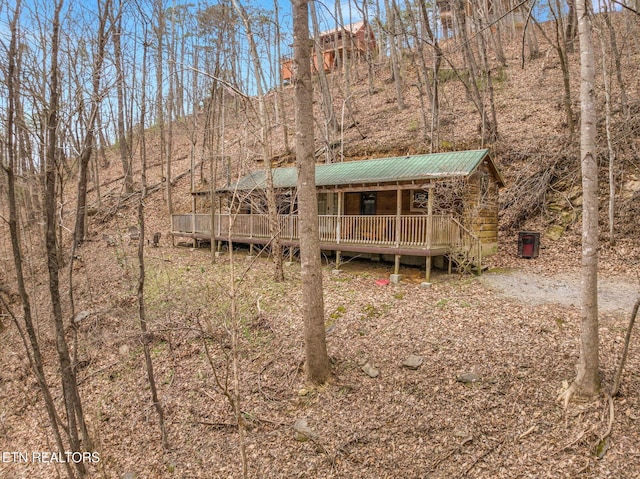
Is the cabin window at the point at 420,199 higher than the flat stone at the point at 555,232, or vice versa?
the cabin window at the point at 420,199

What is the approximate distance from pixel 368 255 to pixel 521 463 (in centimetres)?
930

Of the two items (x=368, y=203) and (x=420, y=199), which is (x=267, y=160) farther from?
(x=368, y=203)

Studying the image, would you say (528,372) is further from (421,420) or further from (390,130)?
(390,130)

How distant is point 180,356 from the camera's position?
27.0 feet

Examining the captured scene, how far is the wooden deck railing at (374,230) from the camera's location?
35.8 feet

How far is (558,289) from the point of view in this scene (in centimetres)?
928

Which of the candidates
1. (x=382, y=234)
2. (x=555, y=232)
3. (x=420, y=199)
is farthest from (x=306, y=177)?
(x=555, y=232)

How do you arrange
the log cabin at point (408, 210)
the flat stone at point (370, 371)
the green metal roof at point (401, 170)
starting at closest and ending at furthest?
1. the flat stone at point (370, 371)
2. the log cabin at point (408, 210)
3. the green metal roof at point (401, 170)

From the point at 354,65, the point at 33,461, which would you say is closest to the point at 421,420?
the point at 33,461

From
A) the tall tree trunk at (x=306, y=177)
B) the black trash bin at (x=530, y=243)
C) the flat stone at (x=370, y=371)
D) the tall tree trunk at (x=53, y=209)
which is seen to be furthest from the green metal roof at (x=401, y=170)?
the flat stone at (x=370, y=371)

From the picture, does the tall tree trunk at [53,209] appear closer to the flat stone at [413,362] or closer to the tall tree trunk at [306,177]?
the tall tree trunk at [306,177]

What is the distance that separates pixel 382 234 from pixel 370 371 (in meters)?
6.60

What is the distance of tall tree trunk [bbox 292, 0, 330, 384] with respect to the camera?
580 cm

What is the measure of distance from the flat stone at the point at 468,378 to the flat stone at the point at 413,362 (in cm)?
69
